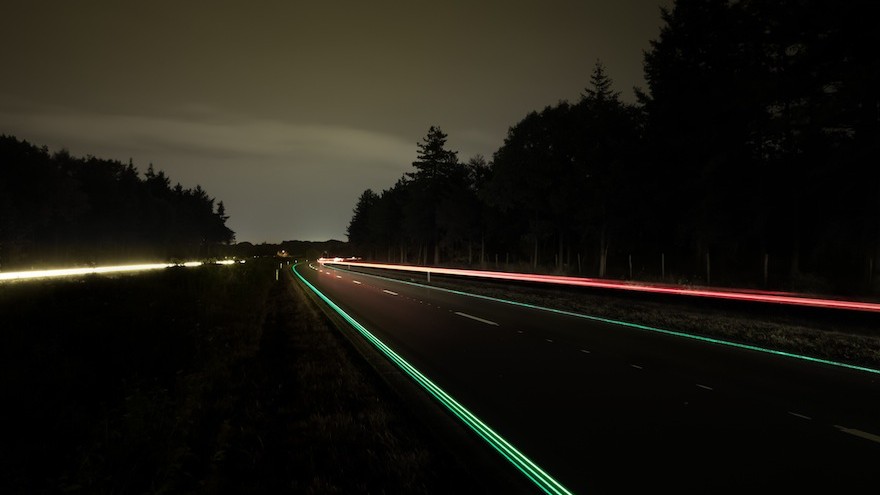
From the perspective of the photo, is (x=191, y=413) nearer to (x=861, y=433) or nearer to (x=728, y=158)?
(x=861, y=433)

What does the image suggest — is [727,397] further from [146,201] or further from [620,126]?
[146,201]

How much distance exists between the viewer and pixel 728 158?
98.5ft

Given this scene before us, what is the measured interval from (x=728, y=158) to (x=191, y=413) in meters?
31.6

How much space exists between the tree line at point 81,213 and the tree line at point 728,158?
34389 mm

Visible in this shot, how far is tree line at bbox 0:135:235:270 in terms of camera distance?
184ft

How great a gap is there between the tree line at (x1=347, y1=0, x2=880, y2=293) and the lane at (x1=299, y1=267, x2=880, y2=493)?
58.7 feet

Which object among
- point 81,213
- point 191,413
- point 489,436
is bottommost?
point 191,413

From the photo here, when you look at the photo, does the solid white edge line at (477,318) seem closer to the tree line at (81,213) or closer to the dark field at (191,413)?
the dark field at (191,413)

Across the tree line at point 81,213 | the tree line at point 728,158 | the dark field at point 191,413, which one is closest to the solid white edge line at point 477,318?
the dark field at point 191,413

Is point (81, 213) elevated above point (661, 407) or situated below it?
above

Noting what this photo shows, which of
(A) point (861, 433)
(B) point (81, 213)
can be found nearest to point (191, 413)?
(A) point (861, 433)

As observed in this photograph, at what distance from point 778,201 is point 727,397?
27.1 m

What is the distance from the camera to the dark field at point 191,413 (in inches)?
186

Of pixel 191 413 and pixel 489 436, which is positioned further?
pixel 191 413
